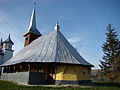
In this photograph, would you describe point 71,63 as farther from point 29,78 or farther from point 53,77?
point 29,78

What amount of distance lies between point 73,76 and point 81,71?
5.55ft

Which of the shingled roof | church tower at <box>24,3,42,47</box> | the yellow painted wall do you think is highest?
church tower at <box>24,3,42,47</box>

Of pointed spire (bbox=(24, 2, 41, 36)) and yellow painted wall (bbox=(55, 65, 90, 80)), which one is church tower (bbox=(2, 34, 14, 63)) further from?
yellow painted wall (bbox=(55, 65, 90, 80))

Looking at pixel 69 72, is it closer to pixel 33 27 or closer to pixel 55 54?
pixel 55 54

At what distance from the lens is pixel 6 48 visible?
40.4m

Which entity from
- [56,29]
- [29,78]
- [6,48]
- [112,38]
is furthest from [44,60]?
[6,48]

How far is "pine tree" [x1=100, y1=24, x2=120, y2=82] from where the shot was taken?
2887 centimetres

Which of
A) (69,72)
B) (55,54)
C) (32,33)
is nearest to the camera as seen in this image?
(69,72)

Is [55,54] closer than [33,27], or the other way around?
[55,54]

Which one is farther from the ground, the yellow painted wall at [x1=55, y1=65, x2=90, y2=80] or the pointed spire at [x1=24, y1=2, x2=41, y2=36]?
the pointed spire at [x1=24, y1=2, x2=41, y2=36]

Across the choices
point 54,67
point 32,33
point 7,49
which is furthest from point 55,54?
point 7,49

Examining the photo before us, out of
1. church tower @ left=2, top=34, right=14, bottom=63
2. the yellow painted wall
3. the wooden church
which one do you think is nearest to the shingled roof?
the wooden church

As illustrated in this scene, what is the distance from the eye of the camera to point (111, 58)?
99.2ft

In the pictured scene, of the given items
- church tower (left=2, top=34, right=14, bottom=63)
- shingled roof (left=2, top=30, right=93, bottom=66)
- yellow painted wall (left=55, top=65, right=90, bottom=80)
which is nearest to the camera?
yellow painted wall (left=55, top=65, right=90, bottom=80)
